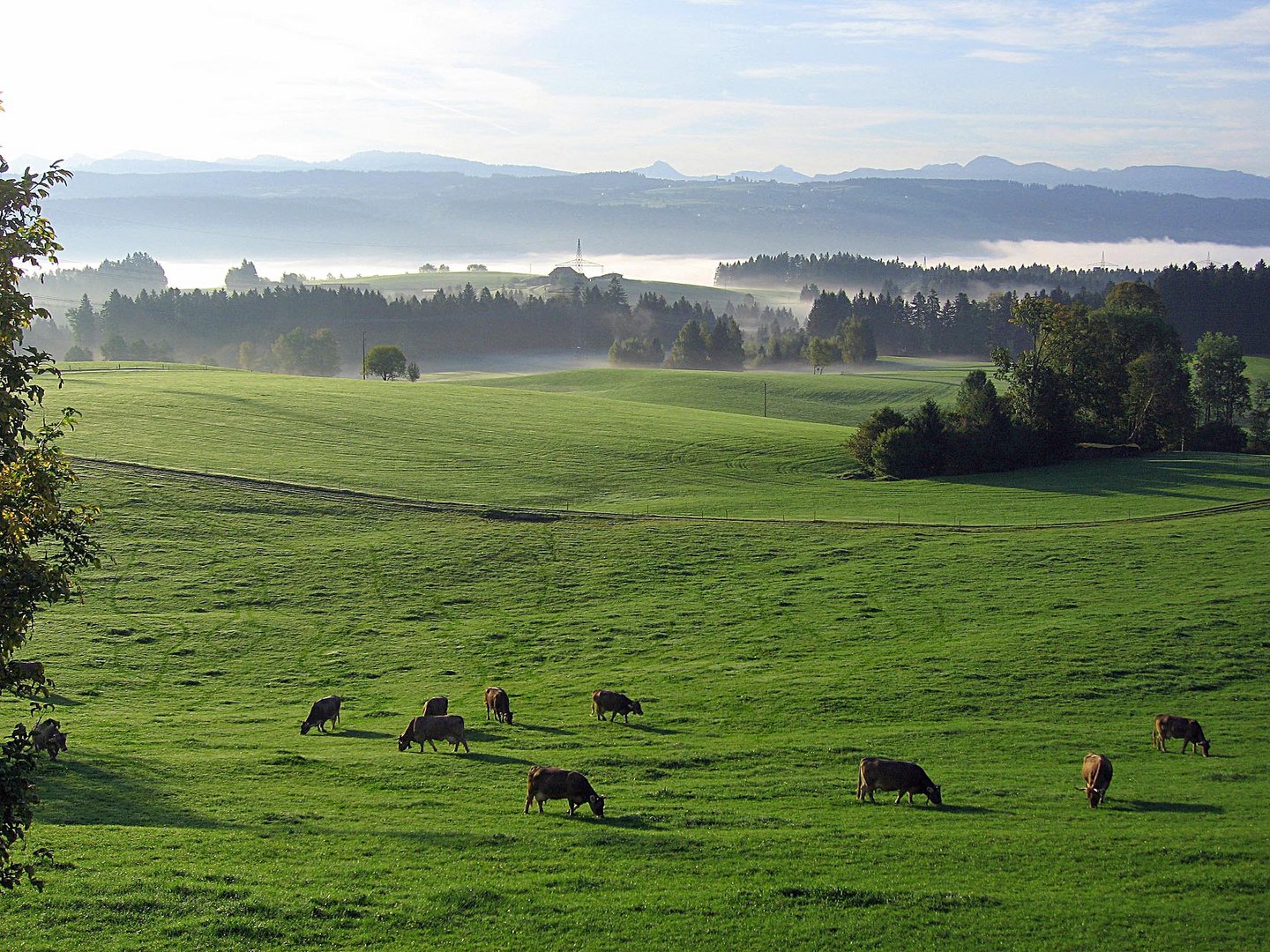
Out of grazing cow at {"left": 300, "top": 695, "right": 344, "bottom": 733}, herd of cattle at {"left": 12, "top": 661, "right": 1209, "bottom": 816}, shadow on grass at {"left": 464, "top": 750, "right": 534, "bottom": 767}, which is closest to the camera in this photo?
herd of cattle at {"left": 12, "top": 661, "right": 1209, "bottom": 816}

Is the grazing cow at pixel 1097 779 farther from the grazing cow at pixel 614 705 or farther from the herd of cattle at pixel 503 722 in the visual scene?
the grazing cow at pixel 614 705

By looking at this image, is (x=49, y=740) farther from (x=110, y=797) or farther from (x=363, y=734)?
(x=363, y=734)

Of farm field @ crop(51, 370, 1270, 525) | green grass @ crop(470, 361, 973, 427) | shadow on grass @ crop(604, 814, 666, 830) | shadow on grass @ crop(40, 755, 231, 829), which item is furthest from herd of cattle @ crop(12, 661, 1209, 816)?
green grass @ crop(470, 361, 973, 427)

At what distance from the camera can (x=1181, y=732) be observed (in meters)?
29.2

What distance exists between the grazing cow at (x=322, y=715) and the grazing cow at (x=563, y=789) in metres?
10.1

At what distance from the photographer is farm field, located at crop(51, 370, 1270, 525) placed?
69.0m

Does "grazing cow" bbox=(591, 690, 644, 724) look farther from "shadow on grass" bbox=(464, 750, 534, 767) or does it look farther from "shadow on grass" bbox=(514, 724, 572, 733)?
"shadow on grass" bbox=(464, 750, 534, 767)

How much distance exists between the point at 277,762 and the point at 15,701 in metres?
10.2

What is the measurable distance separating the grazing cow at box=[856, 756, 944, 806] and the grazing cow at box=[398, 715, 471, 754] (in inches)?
402

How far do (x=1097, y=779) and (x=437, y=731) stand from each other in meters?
15.9

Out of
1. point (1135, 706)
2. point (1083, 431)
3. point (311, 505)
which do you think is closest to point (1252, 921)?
point (1135, 706)

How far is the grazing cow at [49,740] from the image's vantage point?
25.3 metres

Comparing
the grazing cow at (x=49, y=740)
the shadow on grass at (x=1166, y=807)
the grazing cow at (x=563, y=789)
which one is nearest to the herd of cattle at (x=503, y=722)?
the grazing cow at (x=563, y=789)

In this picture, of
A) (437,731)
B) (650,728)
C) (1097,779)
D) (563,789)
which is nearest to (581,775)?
(563,789)
